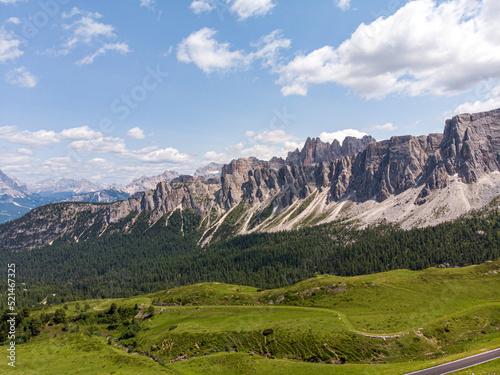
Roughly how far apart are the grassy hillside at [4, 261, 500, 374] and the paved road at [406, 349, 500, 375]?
2.99m

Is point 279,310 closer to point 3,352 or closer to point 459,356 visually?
point 459,356

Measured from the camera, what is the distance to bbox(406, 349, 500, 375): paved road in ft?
169

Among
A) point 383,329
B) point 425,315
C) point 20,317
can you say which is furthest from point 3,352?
point 425,315

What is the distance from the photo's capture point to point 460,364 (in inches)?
2085

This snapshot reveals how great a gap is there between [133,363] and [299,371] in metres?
42.1

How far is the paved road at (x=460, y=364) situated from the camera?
5140cm

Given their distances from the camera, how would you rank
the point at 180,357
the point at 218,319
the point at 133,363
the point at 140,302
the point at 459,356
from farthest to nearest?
1. the point at 140,302
2. the point at 218,319
3. the point at 180,357
4. the point at 133,363
5. the point at 459,356

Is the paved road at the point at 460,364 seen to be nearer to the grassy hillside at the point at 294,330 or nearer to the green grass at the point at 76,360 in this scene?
the grassy hillside at the point at 294,330

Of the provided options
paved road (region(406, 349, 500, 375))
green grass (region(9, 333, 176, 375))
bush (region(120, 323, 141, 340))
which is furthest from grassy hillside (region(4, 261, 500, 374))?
paved road (region(406, 349, 500, 375))

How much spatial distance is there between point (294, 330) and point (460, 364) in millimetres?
42193

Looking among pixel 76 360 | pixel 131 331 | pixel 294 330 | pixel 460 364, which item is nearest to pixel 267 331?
pixel 294 330

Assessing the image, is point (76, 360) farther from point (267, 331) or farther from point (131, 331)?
point (267, 331)

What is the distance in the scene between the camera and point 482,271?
110 metres

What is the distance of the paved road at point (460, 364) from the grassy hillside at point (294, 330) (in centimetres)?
299
